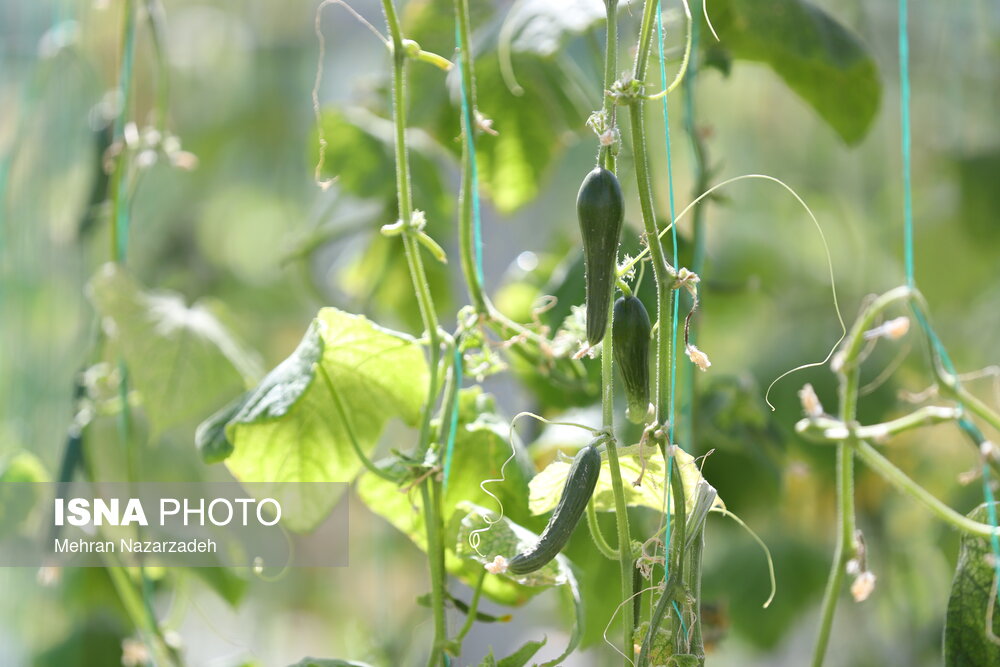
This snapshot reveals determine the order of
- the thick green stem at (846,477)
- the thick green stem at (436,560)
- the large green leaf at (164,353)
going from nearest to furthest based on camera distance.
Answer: the thick green stem at (846,477) < the thick green stem at (436,560) < the large green leaf at (164,353)

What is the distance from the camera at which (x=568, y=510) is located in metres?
0.29

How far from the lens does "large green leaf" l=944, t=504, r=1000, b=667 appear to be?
Result: 11.9 inches

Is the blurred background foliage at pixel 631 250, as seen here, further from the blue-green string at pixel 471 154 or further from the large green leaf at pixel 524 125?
the blue-green string at pixel 471 154

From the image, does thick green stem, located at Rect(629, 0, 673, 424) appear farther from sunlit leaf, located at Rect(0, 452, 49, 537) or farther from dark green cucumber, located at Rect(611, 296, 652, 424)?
sunlit leaf, located at Rect(0, 452, 49, 537)

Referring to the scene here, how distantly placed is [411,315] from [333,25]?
52 centimetres

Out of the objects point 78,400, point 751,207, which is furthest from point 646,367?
point 751,207

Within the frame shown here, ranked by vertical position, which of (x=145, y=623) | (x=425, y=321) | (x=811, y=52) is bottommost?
(x=145, y=623)

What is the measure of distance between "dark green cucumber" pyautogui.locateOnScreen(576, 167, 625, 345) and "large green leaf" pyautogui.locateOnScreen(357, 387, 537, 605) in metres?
0.14

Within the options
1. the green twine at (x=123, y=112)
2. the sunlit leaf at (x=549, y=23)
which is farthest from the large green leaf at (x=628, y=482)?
the green twine at (x=123, y=112)

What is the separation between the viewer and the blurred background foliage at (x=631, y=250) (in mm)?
532

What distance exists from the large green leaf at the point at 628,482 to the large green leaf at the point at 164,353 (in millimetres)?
217

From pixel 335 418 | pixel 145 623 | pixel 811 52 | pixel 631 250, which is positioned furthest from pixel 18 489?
pixel 811 52

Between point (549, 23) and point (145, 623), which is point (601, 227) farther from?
point (145, 623)

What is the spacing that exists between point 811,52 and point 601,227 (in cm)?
21
